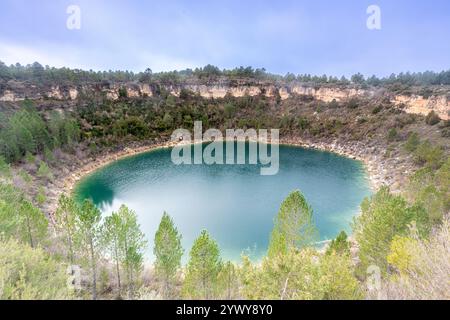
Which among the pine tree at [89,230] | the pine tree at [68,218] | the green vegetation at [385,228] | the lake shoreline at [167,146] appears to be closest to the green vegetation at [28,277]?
the pine tree at [89,230]

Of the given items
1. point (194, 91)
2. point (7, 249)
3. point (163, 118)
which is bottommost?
point (7, 249)

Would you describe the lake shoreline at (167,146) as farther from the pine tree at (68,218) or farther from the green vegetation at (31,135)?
the pine tree at (68,218)

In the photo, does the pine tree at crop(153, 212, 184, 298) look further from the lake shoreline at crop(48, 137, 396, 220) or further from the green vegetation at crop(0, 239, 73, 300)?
the lake shoreline at crop(48, 137, 396, 220)

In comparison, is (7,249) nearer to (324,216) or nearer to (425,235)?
(425,235)

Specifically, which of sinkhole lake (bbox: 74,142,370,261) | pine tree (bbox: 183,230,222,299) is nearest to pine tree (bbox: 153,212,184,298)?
pine tree (bbox: 183,230,222,299)

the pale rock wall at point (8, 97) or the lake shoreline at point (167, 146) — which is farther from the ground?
the pale rock wall at point (8, 97)

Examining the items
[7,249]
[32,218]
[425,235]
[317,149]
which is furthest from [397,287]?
[317,149]
